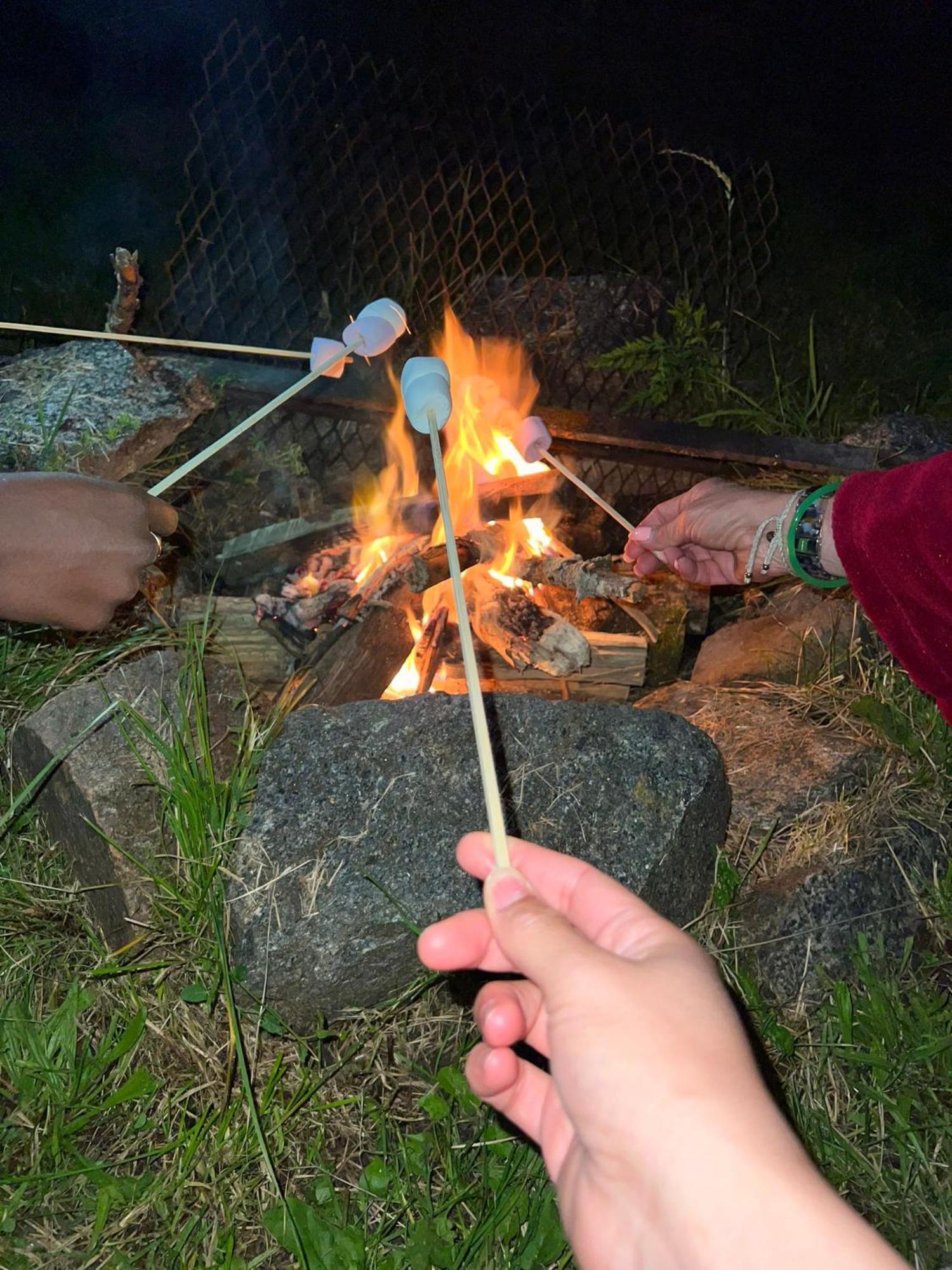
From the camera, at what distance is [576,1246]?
1.31m

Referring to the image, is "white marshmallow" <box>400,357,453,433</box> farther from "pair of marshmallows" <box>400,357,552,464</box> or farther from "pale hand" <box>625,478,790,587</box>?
"pale hand" <box>625,478,790,587</box>

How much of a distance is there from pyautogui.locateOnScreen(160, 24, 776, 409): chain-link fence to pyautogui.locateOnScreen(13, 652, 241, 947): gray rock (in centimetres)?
226

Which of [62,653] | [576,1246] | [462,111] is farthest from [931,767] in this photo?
[462,111]

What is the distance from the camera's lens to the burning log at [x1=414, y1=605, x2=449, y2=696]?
313 cm

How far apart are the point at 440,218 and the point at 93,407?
2.92 meters

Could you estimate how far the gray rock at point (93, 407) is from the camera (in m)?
3.19

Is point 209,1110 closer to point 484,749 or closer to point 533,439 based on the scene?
point 484,749

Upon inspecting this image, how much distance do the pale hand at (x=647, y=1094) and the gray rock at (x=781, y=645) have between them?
1.98 meters

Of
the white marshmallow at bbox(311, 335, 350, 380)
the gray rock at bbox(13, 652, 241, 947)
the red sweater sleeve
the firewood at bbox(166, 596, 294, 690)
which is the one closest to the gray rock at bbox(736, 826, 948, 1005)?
the red sweater sleeve

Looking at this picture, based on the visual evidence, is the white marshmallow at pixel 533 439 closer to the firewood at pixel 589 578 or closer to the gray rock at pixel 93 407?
the firewood at pixel 589 578

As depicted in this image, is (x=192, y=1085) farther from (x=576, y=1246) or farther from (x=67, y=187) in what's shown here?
(x=67, y=187)

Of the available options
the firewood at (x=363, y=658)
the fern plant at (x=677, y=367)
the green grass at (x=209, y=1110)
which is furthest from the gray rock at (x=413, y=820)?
the fern plant at (x=677, y=367)

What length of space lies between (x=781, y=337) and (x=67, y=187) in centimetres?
394

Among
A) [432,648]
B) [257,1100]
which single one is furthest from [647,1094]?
[432,648]
